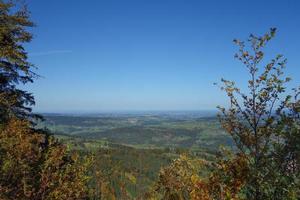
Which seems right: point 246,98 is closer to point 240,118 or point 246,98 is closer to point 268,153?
point 240,118

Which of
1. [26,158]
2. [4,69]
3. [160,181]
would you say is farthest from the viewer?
[4,69]

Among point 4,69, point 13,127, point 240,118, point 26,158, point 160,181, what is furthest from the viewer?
point 4,69

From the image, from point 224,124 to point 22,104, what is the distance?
19878 mm

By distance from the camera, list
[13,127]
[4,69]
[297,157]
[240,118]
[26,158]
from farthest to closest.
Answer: [4,69]
[13,127]
[26,158]
[240,118]
[297,157]

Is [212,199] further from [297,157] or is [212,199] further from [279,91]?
[279,91]

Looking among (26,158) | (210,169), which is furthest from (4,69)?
(210,169)

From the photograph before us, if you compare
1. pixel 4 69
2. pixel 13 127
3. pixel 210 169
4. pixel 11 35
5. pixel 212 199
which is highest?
pixel 11 35

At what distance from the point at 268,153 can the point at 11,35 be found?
21.8 metres

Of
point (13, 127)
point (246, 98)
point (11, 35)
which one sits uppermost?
point (11, 35)

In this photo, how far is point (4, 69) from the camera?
2755 centimetres

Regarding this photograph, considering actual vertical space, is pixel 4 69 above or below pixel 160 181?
above

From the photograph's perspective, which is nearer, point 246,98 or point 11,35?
point 246,98

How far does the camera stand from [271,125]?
39.8 ft

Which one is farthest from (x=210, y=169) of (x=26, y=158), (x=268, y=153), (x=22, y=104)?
(x=22, y=104)
